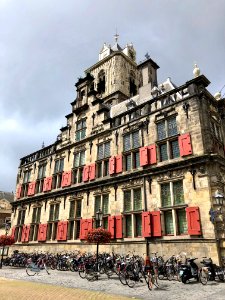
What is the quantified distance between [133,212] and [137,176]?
7.64 ft

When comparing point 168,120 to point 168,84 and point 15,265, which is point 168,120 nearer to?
point 168,84

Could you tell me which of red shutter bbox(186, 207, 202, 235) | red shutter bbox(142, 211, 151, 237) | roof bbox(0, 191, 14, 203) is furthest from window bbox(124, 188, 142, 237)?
roof bbox(0, 191, 14, 203)

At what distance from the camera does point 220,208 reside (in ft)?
39.8

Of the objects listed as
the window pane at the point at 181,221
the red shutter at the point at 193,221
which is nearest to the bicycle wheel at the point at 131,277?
the red shutter at the point at 193,221

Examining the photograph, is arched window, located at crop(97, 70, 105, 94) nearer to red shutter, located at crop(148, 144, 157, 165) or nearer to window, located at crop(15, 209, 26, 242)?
window, located at crop(15, 209, 26, 242)

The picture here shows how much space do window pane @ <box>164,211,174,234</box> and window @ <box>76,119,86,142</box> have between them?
35.5 feet

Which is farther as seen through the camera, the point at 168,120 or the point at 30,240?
the point at 30,240

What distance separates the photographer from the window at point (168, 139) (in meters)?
15.3

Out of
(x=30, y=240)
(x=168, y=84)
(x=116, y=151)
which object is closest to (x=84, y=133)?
(x=116, y=151)

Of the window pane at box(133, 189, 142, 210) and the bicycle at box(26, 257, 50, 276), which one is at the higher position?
the window pane at box(133, 189, 142, 210)

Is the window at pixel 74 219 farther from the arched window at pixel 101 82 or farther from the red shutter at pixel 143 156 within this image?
the arched window at pixel 101 82

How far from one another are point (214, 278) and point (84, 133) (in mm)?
15240

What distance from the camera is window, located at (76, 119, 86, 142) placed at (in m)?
22.1

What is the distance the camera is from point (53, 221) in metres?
20.9
